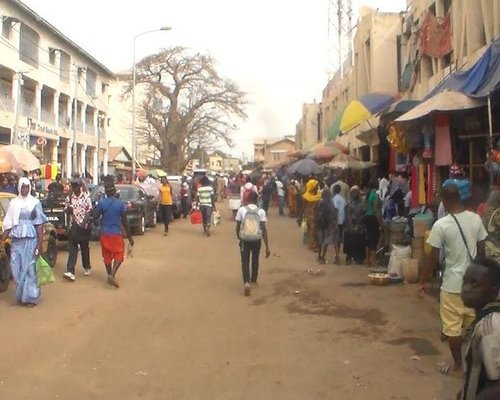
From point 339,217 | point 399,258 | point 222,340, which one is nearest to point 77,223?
point 222,340

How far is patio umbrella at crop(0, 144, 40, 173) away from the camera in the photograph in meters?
16.7

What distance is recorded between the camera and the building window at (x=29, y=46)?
37812mm

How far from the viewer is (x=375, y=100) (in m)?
Result: 14.6

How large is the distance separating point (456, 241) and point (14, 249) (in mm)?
5929

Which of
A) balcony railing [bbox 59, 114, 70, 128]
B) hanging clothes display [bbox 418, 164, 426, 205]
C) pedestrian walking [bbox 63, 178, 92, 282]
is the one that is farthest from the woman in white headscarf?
balcony railing [bbox 59, 114, 70, 128]

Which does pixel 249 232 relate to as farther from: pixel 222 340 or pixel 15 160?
pixel 15 160

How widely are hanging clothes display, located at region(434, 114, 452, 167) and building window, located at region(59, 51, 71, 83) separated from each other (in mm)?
38731

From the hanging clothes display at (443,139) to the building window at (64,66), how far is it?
38731mm

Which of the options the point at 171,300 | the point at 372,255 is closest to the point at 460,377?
the point at 171,300

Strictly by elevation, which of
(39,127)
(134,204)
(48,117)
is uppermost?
(48,117)

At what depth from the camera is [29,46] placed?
1548 inches

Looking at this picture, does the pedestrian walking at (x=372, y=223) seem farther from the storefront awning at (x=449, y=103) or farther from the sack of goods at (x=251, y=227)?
the storefront awning at (x=449, y=103)

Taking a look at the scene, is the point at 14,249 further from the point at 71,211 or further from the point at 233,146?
the point at 233,146

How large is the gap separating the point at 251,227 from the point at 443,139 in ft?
10.5
